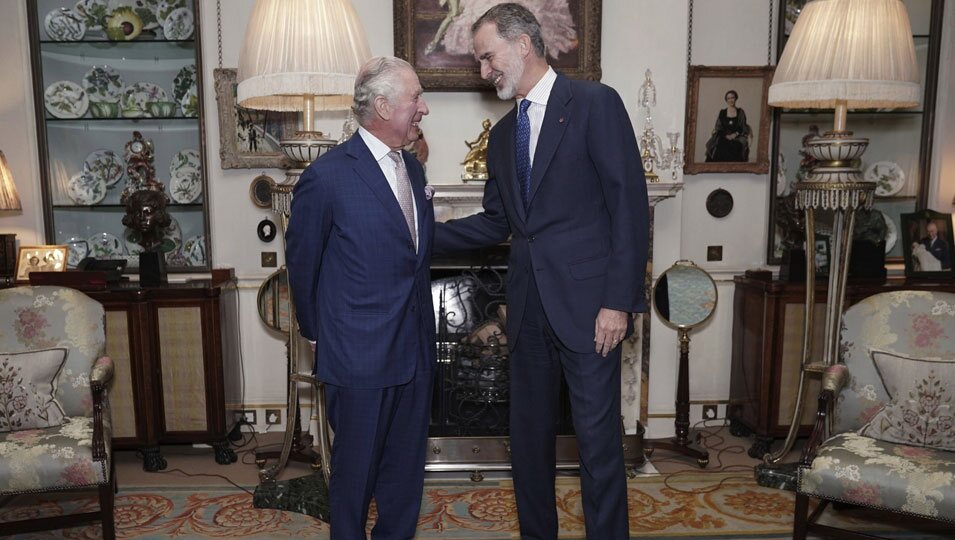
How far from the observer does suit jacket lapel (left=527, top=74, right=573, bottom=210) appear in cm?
209

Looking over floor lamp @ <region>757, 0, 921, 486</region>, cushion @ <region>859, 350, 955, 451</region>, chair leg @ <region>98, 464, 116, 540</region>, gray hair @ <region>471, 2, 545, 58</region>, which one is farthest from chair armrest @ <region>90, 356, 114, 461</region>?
floor lamp @ <region>757, 0, 921, 486</region>

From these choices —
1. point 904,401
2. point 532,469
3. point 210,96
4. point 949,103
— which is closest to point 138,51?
point 210,96

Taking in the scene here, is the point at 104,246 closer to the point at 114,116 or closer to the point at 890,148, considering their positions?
the point at 114,116

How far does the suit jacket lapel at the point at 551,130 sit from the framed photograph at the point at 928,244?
282 cm

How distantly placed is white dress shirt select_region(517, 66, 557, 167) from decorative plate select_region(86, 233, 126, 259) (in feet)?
9.71

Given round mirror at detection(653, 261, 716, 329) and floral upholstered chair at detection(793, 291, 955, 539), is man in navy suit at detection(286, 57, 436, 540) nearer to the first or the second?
floral upholstered chair at detection(793, 291, 955, 539)

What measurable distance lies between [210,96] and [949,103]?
4348 mm

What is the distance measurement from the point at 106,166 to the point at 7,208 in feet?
1.93

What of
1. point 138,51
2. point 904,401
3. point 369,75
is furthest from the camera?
point 138,51

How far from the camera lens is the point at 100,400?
2.59 meters

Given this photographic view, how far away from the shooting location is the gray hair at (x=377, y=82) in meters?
1.96

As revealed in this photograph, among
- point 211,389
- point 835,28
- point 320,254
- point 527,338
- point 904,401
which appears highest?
point 835,28

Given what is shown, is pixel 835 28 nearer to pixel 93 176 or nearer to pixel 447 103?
pixel 447 103

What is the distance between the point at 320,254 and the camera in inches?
80.4
